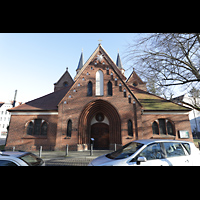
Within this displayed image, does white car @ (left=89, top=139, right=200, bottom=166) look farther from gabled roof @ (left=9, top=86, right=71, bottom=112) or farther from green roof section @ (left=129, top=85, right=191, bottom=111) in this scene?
gabled roof @ (left=9, top=86, right=71, bottom=112)

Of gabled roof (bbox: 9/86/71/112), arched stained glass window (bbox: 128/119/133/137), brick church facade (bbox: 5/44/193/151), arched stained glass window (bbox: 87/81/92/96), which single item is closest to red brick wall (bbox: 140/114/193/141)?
brick church facade (bbox: 5/44/193/151)

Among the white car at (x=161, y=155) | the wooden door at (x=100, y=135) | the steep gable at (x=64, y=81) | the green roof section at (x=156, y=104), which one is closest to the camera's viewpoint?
the white car at (x=161, y=155)

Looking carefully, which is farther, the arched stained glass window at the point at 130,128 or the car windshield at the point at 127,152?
the arched stained glass window at the point at 130,128

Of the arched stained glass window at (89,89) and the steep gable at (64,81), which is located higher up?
the steep gable at (64,81)

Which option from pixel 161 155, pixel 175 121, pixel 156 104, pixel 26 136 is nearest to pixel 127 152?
pixel 161 155

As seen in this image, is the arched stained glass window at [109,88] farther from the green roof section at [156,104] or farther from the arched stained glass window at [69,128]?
the arched stained glass window at [69,128]

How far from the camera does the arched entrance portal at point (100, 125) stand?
50.3 ft

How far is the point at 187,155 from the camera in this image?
429 centimetres

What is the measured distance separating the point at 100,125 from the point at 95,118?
111cm

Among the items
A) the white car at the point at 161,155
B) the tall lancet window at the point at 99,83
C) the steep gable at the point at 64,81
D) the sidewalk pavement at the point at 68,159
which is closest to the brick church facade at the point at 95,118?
the tall lancet window at the point at 99,83

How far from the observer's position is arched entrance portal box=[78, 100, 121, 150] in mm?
15328

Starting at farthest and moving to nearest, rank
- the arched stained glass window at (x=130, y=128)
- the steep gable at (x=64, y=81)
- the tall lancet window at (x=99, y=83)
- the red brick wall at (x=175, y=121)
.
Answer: the steep gable at (x=64, y=81) → the tall lancet window at (x=99, y=83) → the red brick wall at (x=175, y=121) → the arched stained glass window at (x=130, y=128)
